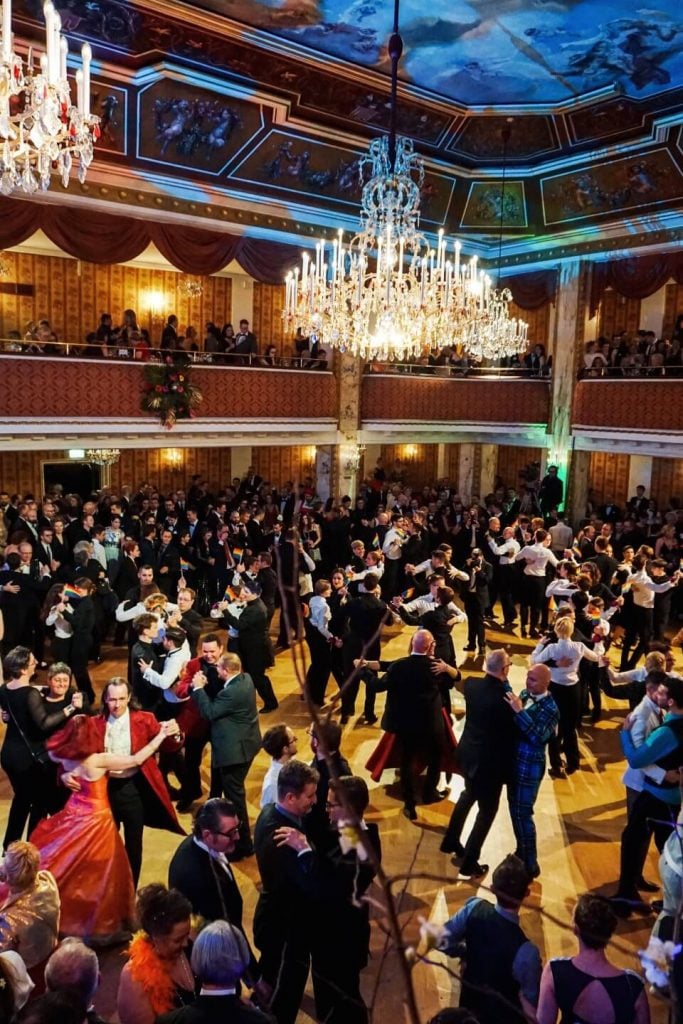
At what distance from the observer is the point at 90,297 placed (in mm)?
15562

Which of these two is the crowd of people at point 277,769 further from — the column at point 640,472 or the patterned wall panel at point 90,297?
the column at point 640,472

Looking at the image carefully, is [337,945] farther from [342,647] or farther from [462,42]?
[462,42]

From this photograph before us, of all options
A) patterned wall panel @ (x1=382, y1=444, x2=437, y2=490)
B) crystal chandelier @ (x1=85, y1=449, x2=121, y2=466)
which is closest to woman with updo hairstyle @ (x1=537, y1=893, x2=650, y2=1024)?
crystal chandelier @ (x1=85, y1=449, x2=121, y2=466)

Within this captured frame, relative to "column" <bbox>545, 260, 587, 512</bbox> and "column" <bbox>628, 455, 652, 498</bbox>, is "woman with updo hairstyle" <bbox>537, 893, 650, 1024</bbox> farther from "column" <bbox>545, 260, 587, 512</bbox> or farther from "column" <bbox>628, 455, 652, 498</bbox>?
"column" <bbox>628, 455, 652, 498</bbox>

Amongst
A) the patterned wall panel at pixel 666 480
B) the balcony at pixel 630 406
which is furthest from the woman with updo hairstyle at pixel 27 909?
the patterned wall panel at pixel 666 480

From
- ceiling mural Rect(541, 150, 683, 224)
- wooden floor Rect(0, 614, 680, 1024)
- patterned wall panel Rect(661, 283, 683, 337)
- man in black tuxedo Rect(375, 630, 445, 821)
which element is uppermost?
ceiling mural Rect(541, 150, 683, 224)

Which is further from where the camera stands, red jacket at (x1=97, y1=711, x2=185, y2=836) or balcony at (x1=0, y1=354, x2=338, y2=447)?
balcony at (x1=0, y1=354, x2=338, y2=447)

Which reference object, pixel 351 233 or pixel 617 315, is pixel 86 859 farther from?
pixel 617 315

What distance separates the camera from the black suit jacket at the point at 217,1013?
92.8 inches

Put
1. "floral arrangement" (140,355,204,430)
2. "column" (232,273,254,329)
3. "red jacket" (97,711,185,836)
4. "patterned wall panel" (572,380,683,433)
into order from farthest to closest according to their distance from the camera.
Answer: "column" (232,273,254,329) < "patterned wall panel" (572,380,683,433) < "floral arrangement" (140,355,204,430) < "red jacket" (97,711,185,836)

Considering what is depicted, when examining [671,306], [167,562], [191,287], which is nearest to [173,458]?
[191,287]

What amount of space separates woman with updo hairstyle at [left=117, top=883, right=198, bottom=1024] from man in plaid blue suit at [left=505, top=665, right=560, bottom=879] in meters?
2.50

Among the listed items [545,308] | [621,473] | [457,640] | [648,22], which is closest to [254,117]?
[648,22]

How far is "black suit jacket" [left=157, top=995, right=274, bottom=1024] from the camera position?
2.36 metres
